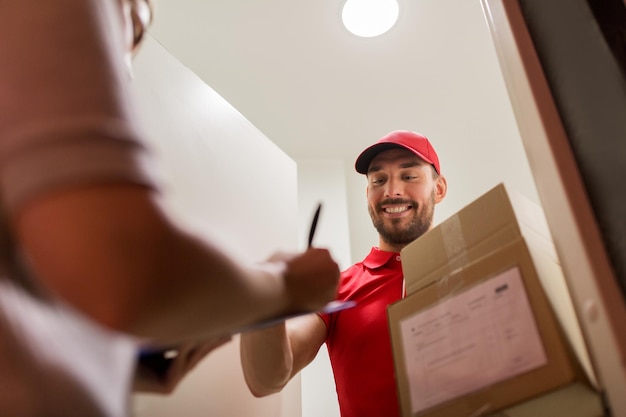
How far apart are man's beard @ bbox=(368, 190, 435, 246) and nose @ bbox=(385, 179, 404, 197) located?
0.02 m

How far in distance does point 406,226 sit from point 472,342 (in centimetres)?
76

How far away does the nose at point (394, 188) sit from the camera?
1.49 metres

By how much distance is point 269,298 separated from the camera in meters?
0.39

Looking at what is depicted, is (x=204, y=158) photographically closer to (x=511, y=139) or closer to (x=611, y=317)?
(x=611, y=317)

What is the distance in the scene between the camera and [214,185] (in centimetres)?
105

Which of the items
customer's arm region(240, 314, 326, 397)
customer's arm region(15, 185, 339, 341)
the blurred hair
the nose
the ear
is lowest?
customer's arm region(15, 185, 339, 341)

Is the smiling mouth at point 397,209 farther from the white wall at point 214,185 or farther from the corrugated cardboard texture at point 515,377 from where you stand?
the corrugated cardboard texture at point 515,377

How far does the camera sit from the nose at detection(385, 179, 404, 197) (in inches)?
58.7

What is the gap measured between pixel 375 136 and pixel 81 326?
1817 mm

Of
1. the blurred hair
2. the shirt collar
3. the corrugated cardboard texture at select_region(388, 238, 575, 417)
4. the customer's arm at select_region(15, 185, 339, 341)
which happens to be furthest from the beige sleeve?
the shirt collar

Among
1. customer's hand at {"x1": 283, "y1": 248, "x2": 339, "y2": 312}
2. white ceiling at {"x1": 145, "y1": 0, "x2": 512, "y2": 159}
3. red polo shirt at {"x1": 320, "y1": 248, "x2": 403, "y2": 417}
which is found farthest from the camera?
white ceiling at {"x1": 145, "y1": 0, "x2": 512, "y2": 159}

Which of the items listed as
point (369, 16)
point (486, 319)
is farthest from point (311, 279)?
point (369, 16)

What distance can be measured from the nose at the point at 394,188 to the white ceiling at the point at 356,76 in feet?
1.71

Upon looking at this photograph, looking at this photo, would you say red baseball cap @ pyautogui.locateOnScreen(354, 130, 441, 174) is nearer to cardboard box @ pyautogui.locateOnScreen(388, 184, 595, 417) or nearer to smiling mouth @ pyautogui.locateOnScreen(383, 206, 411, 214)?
smiling mouth @ pyautogui.locateOnScreen(383, 206, 411, 214)
